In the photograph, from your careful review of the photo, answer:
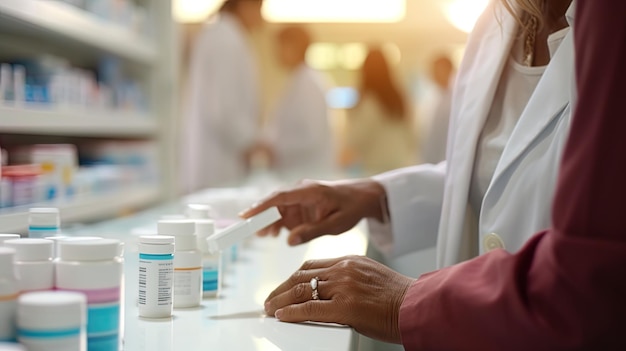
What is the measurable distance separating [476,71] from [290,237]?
47 centimetres

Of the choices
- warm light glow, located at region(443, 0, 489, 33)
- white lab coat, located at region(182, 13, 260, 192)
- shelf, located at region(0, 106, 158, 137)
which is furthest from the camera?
warm light glow, located at region(443, 0, 489, 33)

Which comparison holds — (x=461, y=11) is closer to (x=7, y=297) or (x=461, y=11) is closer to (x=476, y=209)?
(x=476, y=209)

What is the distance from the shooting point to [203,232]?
111cm

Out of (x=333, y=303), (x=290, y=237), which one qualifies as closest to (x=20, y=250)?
(x=333, y=303)

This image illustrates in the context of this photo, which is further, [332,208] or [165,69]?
[165,69]

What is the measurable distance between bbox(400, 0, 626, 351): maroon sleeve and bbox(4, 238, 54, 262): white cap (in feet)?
1.53

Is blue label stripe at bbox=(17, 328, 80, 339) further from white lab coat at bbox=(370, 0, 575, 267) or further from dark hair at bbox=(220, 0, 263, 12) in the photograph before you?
dark hair at bbox=(220, 0, 263, 12)

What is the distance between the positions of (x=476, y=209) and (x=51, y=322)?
2.69ft

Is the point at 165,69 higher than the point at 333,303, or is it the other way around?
the point at 165,69

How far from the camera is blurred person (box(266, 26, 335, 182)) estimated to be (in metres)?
4.46

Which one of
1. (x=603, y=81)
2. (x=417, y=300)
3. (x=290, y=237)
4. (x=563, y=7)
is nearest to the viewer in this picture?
(x=603, y=81)

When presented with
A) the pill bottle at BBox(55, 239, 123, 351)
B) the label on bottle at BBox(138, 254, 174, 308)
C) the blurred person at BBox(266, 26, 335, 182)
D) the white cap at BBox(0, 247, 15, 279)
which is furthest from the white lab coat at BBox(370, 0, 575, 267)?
the blurred person at BBox(266, 26, 335, 182)

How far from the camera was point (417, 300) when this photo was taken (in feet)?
2.74

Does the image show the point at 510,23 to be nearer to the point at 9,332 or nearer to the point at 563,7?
the point at 563,7
